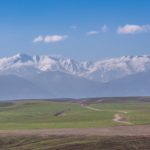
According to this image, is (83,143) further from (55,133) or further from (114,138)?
(55,133)

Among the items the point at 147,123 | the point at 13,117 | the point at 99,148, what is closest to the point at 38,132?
the point at 99,148

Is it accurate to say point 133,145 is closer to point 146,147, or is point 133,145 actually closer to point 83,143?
point 146,147

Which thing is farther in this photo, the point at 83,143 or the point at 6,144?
the point at 6,144

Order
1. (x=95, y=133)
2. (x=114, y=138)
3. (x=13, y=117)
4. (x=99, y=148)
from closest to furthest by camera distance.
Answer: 1. (x=99, y=148)
2. (x=114, y=138)
3. (x=95, y=133)
4. (x=13, y=117)

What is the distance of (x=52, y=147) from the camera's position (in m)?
78.1

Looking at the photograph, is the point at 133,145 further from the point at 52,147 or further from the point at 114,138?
the point at 52,147

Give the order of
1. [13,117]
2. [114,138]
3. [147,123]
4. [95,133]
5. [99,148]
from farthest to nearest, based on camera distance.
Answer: [13,117], [147,123], [95,133], [114,138], [99,148]

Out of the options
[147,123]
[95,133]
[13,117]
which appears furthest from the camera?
[13,117]

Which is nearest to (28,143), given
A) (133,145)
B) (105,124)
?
(133,145)

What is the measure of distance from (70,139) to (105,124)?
24986mm

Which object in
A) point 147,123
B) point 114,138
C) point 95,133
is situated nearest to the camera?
point 114,138

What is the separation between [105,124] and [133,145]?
29.3m

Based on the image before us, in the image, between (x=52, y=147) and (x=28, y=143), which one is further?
(x=28, y=143)

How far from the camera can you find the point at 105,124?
352ft
